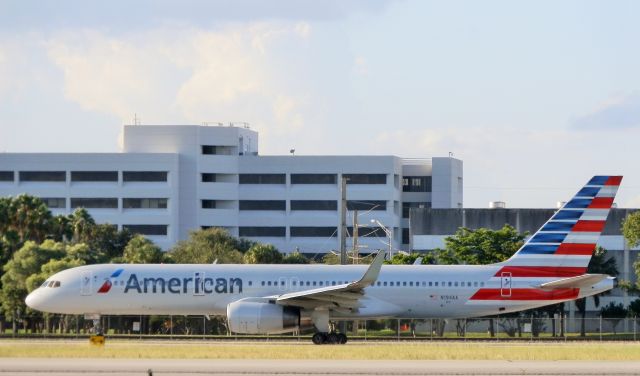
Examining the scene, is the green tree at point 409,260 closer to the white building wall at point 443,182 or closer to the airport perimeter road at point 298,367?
the airport perimeter road at point 298,367

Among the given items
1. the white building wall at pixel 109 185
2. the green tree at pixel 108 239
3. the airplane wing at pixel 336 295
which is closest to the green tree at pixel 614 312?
the airplane wing at pixel 336 295

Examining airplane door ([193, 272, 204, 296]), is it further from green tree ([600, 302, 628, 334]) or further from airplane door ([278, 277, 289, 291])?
green tree ([600, 302, 628, 334])

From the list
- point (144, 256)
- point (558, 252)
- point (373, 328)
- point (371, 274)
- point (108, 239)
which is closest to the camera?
point (371, 274)

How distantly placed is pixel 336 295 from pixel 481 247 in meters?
28.0

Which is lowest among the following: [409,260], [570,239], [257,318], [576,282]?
[257,318]

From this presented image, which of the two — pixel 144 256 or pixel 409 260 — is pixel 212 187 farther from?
pixel 409 260

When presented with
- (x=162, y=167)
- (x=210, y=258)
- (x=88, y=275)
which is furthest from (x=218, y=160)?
(x=88, y=275)

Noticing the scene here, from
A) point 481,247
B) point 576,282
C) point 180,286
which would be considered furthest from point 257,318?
point 481,247

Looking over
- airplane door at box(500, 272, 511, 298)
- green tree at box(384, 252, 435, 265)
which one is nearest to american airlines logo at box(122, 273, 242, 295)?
airplane door at box(500, 272, 511, 298)

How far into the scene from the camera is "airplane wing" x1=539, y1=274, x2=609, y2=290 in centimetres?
5162

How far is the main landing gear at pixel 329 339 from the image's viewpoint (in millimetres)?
51094

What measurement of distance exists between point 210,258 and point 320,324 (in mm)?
38184

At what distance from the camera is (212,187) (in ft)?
443

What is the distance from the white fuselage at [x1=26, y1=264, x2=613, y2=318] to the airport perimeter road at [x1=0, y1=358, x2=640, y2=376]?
541 inches
